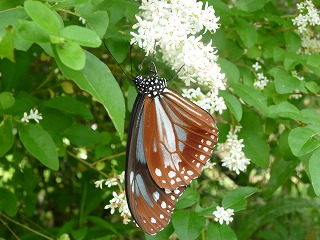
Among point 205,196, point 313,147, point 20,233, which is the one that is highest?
point 313,147

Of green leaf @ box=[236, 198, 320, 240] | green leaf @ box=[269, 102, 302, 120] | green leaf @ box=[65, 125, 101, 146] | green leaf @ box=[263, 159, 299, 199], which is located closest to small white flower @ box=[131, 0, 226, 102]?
green leaf @ box=[269, 102, 302, 120]

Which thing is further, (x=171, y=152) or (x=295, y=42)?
(x=295, y=42)

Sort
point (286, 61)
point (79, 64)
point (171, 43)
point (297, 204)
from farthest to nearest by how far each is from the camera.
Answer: point (297, 204) < point (286, 61) < point (171, 43) < point (79, 64)

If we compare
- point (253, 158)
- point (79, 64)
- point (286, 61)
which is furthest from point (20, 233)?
point (79, 64)

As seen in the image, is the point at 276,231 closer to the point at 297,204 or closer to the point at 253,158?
the point at 297,204

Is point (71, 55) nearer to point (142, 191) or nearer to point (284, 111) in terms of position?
point (142, 191)

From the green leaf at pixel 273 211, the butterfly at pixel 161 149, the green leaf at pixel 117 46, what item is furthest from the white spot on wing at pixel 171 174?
the green leaf at pixel 273 211

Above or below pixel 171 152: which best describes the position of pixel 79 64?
above
